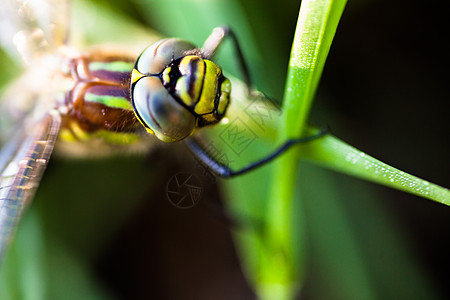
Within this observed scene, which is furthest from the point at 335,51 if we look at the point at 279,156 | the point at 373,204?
the point at 279,156

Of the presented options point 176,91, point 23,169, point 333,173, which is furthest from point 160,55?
point 333,173

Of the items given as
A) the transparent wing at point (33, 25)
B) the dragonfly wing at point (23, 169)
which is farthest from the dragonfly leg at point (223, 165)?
the transparent wing at point (33, 25)

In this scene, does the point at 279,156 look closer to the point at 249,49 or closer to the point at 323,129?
the point at 323,129

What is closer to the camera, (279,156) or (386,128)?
(279,156)

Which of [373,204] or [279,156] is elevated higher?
[279,156]

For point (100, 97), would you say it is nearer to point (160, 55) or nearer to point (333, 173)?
point (160, 55)

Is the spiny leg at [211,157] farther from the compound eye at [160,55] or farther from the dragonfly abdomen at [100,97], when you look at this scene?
the dragonfly abdomen at [100,97]

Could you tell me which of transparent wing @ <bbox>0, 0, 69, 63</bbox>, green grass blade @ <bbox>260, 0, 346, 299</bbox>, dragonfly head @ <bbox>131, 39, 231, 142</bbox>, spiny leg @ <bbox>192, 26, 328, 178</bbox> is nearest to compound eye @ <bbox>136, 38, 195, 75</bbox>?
dragonfly head @ <bbox>131, 39, 231, 142</bbox>
